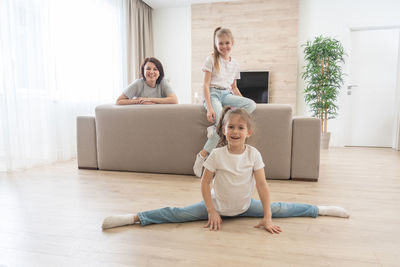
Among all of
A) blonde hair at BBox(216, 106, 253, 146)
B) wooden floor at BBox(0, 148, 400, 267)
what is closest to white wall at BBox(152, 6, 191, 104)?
wooden floor at BBox(0, 148, 400, 267)

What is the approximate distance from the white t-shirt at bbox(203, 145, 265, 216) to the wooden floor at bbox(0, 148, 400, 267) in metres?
0.11

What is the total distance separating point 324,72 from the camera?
4195mm

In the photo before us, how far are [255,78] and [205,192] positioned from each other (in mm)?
3872

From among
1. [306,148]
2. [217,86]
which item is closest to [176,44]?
[217,86]

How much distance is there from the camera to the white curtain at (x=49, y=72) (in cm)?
250

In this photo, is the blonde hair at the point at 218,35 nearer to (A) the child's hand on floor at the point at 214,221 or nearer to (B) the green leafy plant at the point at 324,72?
(A) the child's hand on floor at the point at 214,221

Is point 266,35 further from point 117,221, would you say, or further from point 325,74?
point 117,221

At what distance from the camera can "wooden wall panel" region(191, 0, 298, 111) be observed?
462cm

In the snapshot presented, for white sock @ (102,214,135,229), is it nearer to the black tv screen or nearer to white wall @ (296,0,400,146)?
the black tv screen

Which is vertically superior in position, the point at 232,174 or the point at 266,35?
the point at 266,35

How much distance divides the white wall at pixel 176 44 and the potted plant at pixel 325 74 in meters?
2.14

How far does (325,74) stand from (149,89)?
2.89 metres

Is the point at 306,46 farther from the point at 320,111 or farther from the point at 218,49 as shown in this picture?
the point at 218,49

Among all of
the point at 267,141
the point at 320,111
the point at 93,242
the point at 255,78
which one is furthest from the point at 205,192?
the point at 255,78
